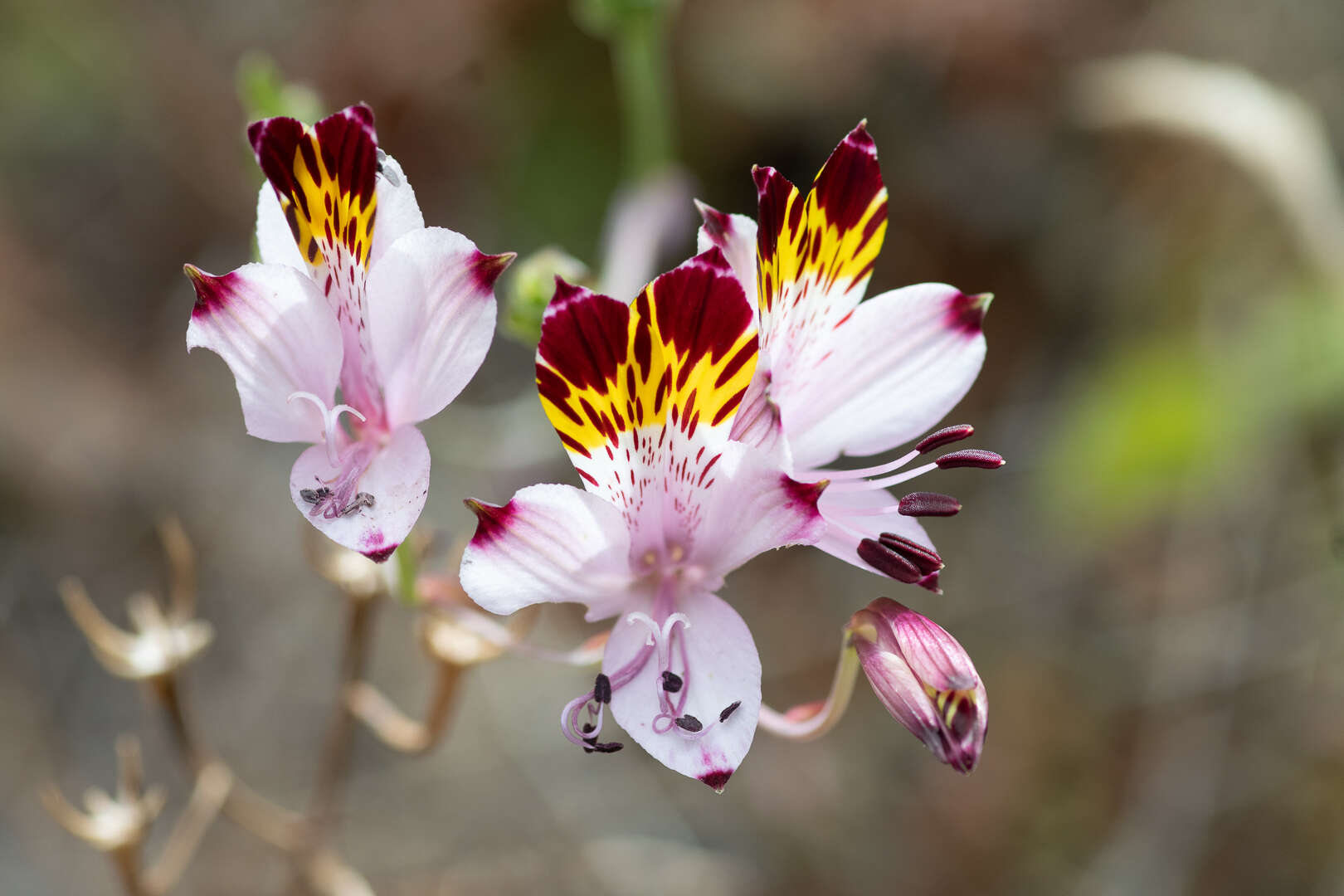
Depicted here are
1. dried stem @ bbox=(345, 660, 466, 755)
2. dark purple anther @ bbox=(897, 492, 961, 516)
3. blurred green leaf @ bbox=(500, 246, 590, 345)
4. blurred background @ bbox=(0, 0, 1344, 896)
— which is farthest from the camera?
blurred background @ bbox=(0, 0, 1344, 896)

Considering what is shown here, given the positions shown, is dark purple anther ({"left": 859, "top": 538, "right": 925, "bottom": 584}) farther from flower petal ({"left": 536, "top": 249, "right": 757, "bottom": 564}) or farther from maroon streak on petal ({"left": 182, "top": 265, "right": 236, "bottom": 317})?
maroon streak on petal ({"left": 182, "top": 265, "right": 236, "bottom": 317})

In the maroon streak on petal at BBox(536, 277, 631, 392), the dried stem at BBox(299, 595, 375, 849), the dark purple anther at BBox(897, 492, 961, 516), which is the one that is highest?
the maroon streak on petal at BBox(536, 277, 631, 392)

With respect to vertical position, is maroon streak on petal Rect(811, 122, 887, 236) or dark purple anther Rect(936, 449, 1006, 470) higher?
maroon streak on petal Rect(811, 122, 887, 236)

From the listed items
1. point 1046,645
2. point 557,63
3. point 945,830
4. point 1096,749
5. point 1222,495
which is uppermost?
point 557,63

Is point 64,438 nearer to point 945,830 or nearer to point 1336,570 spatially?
point 945,830

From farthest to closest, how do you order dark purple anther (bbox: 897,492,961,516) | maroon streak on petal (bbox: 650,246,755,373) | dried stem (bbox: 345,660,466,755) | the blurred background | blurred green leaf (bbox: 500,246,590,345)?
the blurred background, blurred green leaf (bbox: 500,246,590,345), dried stem (bbox: 345,660,466,755), dark purple anther (bbox: 897,492,961,516), maroon streak on petal (bbox: 650,246,755,373)

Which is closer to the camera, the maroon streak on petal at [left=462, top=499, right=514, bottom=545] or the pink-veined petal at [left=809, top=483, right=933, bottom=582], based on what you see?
the maroon streak on petal at [left=462, top=499, right=514, bottom=545]

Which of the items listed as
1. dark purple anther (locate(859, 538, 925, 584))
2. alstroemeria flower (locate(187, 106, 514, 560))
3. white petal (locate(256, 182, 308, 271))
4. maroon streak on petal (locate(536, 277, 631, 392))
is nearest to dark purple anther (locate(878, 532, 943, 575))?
dark purple anther (locate(859, 538, 925, 584))

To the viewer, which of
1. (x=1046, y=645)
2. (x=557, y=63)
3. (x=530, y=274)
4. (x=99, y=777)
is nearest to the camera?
(x=530, y=274)

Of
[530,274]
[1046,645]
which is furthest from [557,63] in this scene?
[1046,645]
